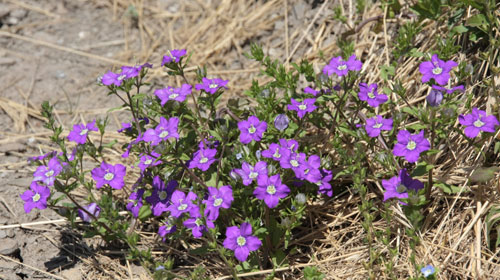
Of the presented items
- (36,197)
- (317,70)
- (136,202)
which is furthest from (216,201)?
(317,70)

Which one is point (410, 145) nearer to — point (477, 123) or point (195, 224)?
point (477, 123)

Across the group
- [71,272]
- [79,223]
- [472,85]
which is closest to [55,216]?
[79,223]

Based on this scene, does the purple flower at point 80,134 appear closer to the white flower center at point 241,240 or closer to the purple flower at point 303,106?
the white flower center at point 241,240

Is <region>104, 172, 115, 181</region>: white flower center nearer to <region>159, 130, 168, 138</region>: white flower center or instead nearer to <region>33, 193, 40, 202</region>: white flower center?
<region>33, 193, 40, 202</region>: white flower center

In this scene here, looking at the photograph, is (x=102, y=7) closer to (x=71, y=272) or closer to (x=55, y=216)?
(x=55, y=216)

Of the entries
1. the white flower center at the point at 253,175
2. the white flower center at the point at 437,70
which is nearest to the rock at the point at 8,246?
the white flower center at the point at 253,175

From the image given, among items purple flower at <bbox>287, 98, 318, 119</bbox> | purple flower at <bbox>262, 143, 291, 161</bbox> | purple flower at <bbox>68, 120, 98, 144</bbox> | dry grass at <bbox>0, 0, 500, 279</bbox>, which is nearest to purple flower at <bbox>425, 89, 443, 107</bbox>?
dry grass at <bbox>0, 0, 500, 279</bbox>

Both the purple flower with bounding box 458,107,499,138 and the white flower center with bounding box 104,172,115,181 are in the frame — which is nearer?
the purple flower with bounding box 458,107,499,138
